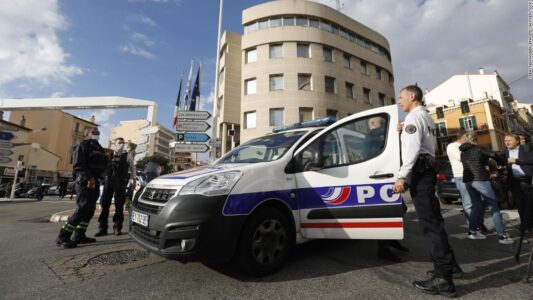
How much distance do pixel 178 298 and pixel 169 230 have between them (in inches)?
22.0

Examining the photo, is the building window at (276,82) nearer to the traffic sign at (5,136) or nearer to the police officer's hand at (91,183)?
the traffic sign at (5,136)

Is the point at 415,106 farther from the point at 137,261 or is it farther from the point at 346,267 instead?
the point at 137,261

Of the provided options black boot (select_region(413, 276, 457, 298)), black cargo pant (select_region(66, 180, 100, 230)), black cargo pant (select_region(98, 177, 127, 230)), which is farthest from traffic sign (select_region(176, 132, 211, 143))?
black boot (select_region(413, 276, 457, 298))

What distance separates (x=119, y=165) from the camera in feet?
16.7

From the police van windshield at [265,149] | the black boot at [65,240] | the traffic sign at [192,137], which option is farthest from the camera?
the traffic sign at [192,137]

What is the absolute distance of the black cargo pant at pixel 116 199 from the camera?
15.9 ft

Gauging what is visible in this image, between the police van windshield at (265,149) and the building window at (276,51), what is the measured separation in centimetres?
1879

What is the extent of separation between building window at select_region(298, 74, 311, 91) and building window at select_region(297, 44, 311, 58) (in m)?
1.71

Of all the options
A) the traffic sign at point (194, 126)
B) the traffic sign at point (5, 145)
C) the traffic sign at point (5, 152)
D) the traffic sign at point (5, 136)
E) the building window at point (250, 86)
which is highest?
the building window at point (250, 86)

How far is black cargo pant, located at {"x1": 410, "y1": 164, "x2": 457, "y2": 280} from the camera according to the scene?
7.47ft

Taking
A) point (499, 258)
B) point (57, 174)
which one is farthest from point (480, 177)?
point (57, 174)

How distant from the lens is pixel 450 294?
2230 mm

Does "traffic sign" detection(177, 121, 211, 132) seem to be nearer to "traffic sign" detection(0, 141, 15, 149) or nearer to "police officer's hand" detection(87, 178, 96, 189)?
"police officer's hand" detection(87, 178, 96, 189)

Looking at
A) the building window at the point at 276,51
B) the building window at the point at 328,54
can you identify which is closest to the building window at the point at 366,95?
the building window at the point at 328,54
